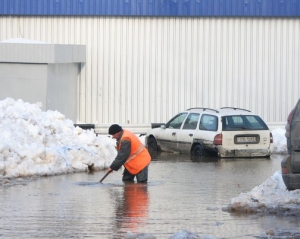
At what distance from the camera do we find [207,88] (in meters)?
33.2

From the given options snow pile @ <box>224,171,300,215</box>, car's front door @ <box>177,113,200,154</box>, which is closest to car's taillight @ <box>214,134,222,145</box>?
car's front door @ <box>177,113,200,154</box>

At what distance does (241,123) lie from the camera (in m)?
24.7

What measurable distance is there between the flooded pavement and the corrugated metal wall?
1216 cm

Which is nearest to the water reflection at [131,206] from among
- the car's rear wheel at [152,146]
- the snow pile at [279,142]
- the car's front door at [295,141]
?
the car's front door at [295,141]

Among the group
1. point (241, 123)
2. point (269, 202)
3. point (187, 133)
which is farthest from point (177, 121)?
point (269, 202)

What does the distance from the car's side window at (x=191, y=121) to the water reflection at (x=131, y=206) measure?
25.6 ft

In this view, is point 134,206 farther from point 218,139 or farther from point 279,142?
point 279,142

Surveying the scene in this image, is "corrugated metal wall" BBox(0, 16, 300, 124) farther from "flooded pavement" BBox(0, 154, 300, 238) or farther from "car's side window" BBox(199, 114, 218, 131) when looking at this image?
"flooded pavement" BBox(0, 154, 300, 238)

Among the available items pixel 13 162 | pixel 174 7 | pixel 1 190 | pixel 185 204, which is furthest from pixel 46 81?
pixel 185 204

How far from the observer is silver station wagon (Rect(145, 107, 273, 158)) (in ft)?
79.7

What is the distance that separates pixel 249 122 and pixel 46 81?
22.0 feet

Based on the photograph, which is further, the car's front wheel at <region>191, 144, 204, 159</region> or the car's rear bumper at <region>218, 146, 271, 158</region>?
the car's front wheel at <region>191, 144, 204, 159</region>

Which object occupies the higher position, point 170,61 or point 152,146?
point 170,61

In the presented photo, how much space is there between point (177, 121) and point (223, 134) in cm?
254
